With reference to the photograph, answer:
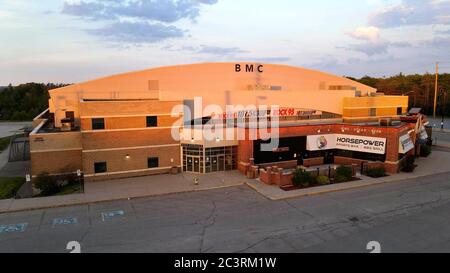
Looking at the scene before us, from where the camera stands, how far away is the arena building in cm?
2858

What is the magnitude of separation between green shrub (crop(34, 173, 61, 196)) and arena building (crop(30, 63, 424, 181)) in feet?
8.68

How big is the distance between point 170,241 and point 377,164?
21.8 metres

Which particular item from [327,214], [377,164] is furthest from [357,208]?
[377,164]

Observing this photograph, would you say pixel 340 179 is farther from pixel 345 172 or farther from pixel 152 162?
pixel 152 162

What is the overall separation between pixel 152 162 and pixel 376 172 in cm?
1932

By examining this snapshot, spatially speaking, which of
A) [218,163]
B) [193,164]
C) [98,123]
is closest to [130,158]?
[98,123]

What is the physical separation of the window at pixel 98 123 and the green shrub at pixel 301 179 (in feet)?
53.7

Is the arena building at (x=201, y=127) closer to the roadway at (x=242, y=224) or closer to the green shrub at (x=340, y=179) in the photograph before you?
the green shrub at (x=340, y=179)

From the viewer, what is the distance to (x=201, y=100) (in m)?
34.7

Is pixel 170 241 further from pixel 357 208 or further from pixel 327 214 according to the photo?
pixel 357 208

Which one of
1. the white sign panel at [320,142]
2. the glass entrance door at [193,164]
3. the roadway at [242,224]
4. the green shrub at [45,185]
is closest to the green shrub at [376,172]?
the roadway at [242,224]

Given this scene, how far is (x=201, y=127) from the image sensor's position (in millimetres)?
30609

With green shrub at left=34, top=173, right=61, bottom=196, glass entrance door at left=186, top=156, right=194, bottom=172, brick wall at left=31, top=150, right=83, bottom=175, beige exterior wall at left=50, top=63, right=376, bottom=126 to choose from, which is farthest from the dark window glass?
glass entrance door at left=186, top=156, right=194, bottom=172

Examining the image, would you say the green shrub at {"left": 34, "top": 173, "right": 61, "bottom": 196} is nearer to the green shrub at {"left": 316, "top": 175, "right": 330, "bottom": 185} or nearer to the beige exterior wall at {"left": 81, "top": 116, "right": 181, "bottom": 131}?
the beige exterior wall at {"left": 81, "top": 116, "right": 181, "bottom": 131}
